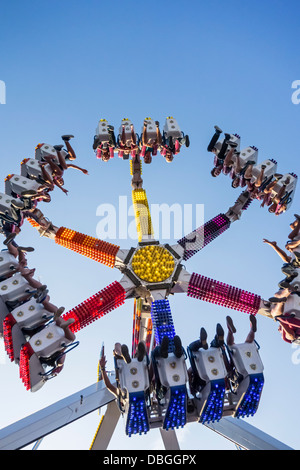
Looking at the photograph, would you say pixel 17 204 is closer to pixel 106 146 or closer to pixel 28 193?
pixel 28 193

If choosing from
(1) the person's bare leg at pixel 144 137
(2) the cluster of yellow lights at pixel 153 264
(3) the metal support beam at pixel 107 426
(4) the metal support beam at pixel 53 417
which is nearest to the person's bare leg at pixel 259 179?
(1) the person's bare leg at pixel 144 137

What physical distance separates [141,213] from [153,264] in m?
2.90

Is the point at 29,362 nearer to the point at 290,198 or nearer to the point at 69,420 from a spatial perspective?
the point at 69,420

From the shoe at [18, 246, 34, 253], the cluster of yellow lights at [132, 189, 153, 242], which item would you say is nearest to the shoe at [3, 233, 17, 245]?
the shoe at [18, 246, 34, 253]

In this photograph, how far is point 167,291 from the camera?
12.6 metres

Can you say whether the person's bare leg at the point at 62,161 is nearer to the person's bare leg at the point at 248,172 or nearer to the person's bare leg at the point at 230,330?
the person's bare leg at the point at 248,172

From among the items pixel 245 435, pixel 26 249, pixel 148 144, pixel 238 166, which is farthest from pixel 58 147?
pixel 245 435

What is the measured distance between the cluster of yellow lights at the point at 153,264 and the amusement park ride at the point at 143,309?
30 mm

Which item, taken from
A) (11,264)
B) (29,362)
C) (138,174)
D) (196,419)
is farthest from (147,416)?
(138,174)

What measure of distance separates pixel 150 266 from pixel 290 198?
20.4 feet

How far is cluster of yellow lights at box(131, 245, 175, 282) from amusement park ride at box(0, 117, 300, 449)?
3cm

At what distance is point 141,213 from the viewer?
50.2ft

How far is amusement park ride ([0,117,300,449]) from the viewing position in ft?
32.1
